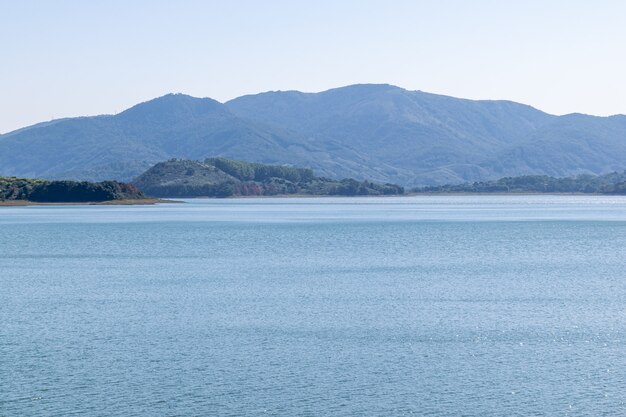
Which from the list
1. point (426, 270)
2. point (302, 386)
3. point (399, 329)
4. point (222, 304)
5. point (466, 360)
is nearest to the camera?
point (302, 386)

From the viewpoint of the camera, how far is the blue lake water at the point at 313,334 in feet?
119

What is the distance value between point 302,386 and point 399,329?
13.2m

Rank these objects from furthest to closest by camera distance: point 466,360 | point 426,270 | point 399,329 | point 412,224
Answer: point 412,224 → point 426,270 → point 399,329 → point 466,360

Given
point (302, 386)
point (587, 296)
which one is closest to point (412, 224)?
point (587, 296)

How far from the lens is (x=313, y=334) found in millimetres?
48719

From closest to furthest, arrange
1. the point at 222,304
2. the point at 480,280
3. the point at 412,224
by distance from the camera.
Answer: the point at 222,304 < the point at 480,280 < the point at 412,224

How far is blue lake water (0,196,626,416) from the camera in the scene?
3622 centimetres

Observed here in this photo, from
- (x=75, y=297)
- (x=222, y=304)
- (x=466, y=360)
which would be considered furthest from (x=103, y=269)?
(x=466, y=360)

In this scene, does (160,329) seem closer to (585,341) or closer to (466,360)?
(466,360)

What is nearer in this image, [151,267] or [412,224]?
[151,267]

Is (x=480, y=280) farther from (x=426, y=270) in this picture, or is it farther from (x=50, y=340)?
(x=50, y=340)

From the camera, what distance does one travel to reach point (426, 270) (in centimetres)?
8156

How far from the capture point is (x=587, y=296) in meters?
63.2

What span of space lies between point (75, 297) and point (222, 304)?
10812 millimetres
